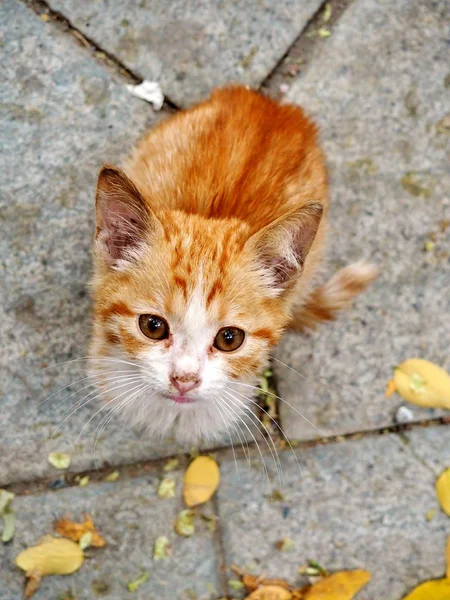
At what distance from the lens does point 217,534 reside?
6.75 ft

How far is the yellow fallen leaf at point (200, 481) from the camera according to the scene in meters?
2.04

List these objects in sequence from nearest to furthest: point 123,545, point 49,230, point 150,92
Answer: point 123,545
point 49,230
point 150,92

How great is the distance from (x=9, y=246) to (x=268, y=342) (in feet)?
3.56

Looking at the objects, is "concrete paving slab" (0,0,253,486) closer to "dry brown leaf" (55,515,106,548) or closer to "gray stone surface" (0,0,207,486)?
"gray stone surface" (0,0,207,486)

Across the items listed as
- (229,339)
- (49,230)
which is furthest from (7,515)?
(229,339)

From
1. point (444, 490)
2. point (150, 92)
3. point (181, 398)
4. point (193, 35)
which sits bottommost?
point (444, 490)

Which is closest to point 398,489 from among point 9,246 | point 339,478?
point 339,478

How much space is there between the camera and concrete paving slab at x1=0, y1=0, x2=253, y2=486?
206 cm

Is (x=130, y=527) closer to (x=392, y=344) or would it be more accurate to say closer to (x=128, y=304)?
(x=128, y=304)

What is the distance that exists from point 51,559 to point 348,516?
1012 mm

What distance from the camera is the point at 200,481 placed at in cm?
204

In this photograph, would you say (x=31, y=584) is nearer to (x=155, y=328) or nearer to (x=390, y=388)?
(x=155, y=328)

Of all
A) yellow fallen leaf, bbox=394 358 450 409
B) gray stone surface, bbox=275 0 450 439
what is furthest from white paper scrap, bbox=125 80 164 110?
yellow fallen leaf, bbox=394 358 450 409

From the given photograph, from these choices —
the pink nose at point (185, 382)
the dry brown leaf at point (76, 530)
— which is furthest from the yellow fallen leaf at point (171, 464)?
the pink nose at point (185, 382)
